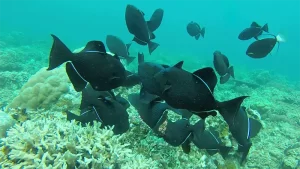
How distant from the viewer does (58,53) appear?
2.46m

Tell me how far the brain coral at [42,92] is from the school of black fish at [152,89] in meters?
2.51

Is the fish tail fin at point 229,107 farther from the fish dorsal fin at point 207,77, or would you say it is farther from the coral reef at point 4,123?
the coral reef at point 4,123

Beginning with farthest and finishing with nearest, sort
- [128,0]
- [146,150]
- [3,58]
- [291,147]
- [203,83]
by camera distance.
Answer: [128,0] < [3,58] < [291,147] < [146,150] < [203,83]

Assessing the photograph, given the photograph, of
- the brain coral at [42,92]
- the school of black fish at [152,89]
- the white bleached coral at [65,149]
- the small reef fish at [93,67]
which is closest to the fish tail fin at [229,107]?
the school of black fish at [152,89]

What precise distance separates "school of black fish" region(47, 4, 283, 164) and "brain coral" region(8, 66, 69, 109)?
A: 2.51m

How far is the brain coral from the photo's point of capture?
6328mm

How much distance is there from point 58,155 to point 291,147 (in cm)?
712

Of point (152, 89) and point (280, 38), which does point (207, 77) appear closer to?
point (152, 89)

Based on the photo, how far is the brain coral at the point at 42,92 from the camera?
6.33 m

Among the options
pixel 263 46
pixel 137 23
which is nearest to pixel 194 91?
pixel 137 23

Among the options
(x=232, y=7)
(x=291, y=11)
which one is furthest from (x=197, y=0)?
(x=291, y=11)

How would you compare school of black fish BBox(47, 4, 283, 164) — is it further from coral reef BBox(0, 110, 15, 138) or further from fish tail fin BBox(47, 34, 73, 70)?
coral reef BBox(0, 110, 15, 138)

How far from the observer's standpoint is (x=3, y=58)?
1466 cm

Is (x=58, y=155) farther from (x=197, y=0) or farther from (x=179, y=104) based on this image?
(x=197, y=0)
